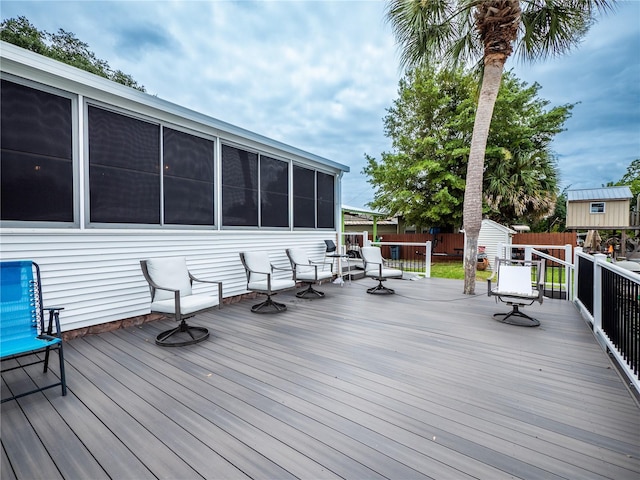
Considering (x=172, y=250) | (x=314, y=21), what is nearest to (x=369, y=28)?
(x=314, y=21)

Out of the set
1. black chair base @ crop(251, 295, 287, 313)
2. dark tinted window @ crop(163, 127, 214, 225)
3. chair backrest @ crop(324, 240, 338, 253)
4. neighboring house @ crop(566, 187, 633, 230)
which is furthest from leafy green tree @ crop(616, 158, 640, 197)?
dark tinted window @ crop(163, 127, 214, 225)

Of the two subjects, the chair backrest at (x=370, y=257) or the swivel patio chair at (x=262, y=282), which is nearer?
the swivel patio chair at (x=262, y=282)

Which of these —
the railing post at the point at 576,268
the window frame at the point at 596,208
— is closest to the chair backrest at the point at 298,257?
the railing post at the point at 576,268

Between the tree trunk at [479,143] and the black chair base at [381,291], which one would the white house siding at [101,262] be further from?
the tree trunk at [479,143]

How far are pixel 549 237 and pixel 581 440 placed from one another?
1506cm

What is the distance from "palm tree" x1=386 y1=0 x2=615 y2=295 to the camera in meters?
5.57

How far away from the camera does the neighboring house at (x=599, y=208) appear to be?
53.9ft

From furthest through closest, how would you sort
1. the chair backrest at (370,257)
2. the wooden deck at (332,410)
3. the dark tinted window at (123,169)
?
the chair backrest at (370,257), the dark tinted window at (123,169), the wooden deck at (332,410)

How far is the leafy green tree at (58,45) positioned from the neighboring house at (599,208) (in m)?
27.0

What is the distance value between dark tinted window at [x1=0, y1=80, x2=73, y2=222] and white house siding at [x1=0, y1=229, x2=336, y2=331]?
275 mm

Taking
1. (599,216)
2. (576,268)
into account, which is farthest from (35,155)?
(599,216)

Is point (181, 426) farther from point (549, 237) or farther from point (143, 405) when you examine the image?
point (549, 237)

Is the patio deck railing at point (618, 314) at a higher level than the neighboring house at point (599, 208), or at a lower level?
lower

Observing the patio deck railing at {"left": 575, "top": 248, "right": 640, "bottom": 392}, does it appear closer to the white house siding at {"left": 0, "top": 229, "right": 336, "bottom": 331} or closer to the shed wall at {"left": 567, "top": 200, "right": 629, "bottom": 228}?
the white house siding at {"left": 0, "top": 229, "right": 336, "bottom": 331}
